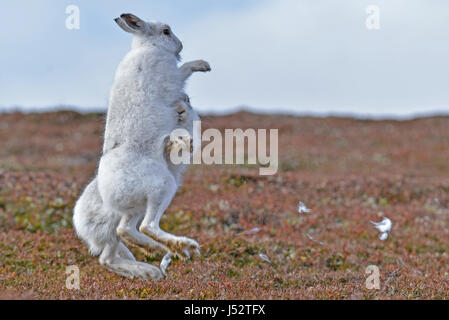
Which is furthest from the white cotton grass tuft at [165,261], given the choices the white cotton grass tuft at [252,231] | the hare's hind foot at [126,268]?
the white cotton grass tuft at [252,231]

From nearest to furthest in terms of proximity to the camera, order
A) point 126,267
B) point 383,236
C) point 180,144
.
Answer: point 180,144 → point 126,267 → point 383,236

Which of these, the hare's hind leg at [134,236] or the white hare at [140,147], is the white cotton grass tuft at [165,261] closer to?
the white hare at [140,147]

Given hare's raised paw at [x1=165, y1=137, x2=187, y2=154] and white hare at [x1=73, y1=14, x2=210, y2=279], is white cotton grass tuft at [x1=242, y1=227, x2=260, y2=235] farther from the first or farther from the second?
hare's raised paw at [x1=165, y1=137, x2=187, y2=154]

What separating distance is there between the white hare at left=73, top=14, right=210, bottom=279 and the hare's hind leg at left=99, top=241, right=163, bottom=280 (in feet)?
0.57

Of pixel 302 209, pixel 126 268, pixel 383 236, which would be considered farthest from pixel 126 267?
pixel 302 209

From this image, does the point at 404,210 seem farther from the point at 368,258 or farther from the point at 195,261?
the point at 195,261

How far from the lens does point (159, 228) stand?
666 cm

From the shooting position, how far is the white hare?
692 cm

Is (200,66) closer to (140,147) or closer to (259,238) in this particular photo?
(140,147)

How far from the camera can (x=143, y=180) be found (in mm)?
6902

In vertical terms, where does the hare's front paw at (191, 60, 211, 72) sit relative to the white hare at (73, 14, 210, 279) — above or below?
above

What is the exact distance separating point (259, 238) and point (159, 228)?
5.30 meters

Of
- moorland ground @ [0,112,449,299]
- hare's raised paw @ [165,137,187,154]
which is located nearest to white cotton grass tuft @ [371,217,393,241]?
moorland ground @ [0,112,449,299]

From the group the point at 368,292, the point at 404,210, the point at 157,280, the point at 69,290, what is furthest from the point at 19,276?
the point at 404,210
